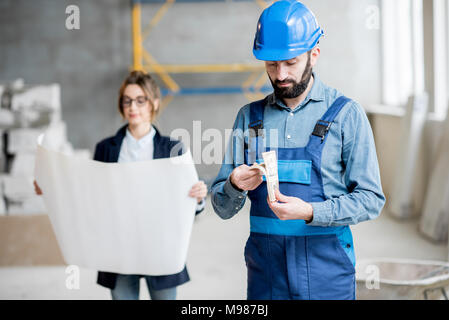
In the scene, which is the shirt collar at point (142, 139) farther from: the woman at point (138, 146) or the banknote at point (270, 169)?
the banknote at point (270, 169)

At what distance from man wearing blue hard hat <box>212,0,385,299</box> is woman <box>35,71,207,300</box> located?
0.84 m

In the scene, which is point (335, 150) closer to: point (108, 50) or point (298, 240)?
point (298, 240)

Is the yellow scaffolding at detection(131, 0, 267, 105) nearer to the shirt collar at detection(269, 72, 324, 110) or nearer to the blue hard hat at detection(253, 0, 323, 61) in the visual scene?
the shirt collar at detection(269, 72, 324, 110)

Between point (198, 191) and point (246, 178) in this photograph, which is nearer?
point (246, 178)

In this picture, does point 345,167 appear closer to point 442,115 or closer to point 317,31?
point 317,31

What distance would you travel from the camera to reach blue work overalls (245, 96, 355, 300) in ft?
4.63

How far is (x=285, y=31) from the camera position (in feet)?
4.33

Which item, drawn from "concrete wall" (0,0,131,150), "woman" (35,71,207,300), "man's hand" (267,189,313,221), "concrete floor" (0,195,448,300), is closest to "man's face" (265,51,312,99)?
"man's hand" (267,189,313,221)

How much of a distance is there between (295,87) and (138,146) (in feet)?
3.74

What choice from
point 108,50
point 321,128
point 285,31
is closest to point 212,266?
point 321,128

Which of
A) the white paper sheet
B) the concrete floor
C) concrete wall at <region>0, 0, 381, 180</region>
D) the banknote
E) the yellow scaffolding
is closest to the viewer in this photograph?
the banknote

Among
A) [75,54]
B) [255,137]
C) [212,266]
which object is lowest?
[212,266]

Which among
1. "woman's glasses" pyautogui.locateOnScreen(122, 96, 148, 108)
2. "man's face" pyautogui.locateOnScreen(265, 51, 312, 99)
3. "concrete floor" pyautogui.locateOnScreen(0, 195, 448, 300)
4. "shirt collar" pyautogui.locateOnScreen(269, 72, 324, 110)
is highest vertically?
"woman's glasses" pyautogui.locateOnScreen(122, 96, 148, 108)

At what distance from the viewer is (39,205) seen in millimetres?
4578
